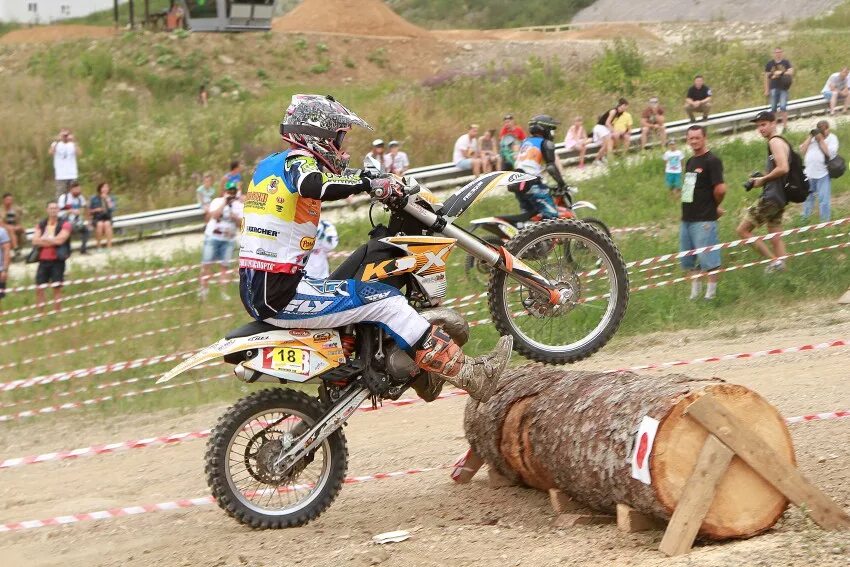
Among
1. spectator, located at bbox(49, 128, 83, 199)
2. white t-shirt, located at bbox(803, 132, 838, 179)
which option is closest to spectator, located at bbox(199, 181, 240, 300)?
white t-shirt, located at bbox(803, 132, 838, 179)

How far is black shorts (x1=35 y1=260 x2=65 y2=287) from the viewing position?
14242 millimetres

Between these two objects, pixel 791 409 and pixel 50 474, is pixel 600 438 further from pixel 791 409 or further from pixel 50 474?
pixel 50 474

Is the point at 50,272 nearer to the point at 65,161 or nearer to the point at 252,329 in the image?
the point at 65,161

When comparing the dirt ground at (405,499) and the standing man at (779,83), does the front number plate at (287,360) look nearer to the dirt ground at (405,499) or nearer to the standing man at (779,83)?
the dirt ground at (405,499)

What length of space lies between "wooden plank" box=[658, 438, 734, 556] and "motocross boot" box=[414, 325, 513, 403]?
1.48 metres

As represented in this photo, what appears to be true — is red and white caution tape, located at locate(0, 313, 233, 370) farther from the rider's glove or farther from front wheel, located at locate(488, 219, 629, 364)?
the rider's glove

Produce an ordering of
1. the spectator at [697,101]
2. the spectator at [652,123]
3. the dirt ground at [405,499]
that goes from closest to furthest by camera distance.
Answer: the dirt ground at [405,499] → the spectator at [652,123] → the spectator at [697,101]

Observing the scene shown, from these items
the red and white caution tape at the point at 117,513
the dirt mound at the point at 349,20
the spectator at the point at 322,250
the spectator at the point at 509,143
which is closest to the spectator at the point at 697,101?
the spectator at the point at 509,143

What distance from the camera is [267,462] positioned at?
6.06 metres

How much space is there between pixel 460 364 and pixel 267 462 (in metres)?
1.14

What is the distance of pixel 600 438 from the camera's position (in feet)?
18.3

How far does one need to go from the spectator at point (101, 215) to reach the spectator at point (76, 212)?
0.15m

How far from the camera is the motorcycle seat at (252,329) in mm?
5969

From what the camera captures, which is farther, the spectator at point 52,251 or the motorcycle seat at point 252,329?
the spectator at point 52,251
